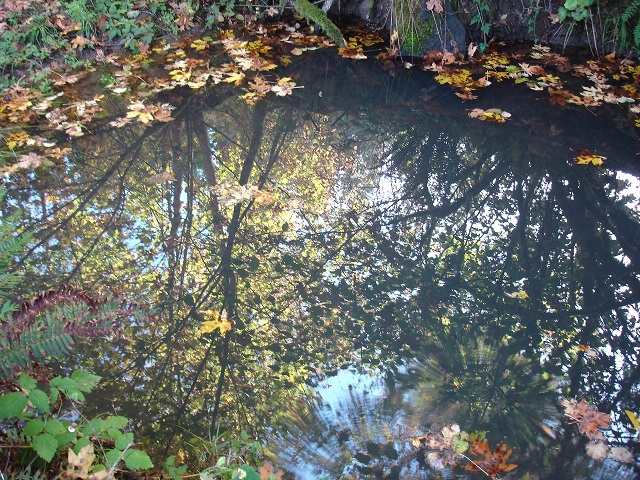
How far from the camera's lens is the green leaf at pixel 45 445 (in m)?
1.51

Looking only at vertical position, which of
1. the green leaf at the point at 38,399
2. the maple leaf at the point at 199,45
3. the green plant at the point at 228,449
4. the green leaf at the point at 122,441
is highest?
the maple leaf at the point at 199,45

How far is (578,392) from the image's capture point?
2.52m

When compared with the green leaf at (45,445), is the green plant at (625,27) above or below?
above

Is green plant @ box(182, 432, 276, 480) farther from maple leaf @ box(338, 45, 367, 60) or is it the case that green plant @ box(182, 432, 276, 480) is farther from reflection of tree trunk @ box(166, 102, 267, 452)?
maple leaf @ box(338, 45, 367, 60)

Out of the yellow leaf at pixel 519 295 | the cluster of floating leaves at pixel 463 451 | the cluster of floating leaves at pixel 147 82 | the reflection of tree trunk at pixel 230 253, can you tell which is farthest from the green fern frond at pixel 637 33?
the cluster of floating leaves at pixel 463 451

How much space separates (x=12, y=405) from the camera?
153 cm

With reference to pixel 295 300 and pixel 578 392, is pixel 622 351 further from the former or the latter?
pixel 295 300

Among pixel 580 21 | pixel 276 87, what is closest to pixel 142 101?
pixel 276 87

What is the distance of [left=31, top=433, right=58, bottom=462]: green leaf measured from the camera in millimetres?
1514

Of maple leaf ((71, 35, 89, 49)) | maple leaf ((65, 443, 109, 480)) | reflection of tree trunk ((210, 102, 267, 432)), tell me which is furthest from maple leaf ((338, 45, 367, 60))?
maple leaf ((65, 443, 109, 480))

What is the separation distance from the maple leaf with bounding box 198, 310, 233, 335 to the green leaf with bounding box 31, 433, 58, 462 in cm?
120

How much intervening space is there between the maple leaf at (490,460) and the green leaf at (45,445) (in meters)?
1.67

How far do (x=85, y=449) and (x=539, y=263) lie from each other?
282cm

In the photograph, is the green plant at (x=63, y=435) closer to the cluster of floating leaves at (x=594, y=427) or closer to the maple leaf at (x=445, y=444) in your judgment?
the maple leaf at (x=445, y=444)
